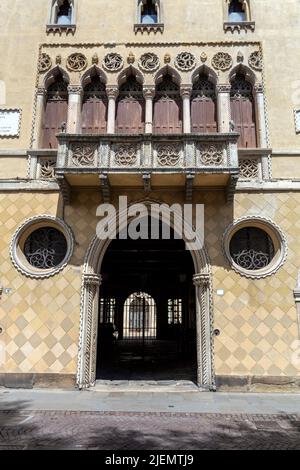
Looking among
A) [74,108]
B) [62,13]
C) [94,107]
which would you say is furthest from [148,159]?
[62,13]

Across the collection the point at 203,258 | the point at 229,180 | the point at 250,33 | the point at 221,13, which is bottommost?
the point at 203,258

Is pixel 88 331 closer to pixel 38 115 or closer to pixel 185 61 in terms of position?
pixel 38 115

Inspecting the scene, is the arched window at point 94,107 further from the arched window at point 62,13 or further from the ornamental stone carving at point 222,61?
the ornamental stone carving at point 222,61

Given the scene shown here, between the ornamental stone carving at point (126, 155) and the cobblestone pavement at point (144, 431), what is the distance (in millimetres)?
6488

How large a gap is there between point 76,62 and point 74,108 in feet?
5.55

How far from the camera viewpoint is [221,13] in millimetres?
13156

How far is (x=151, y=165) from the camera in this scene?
10609mm

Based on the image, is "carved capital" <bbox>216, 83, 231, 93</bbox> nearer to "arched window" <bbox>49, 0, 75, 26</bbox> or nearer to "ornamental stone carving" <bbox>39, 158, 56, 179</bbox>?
"arched window" <bbox>49, 0, 75, 26</bbox>

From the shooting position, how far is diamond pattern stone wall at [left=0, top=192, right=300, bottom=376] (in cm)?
1041

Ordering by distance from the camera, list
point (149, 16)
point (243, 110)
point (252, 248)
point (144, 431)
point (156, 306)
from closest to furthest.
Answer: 1. point (144, 431)
2. point (252, 248)
3. point (243, 110)
4. point (149, 16)
5. point (156, 306)

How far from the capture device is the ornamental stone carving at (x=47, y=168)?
11.7 meters
